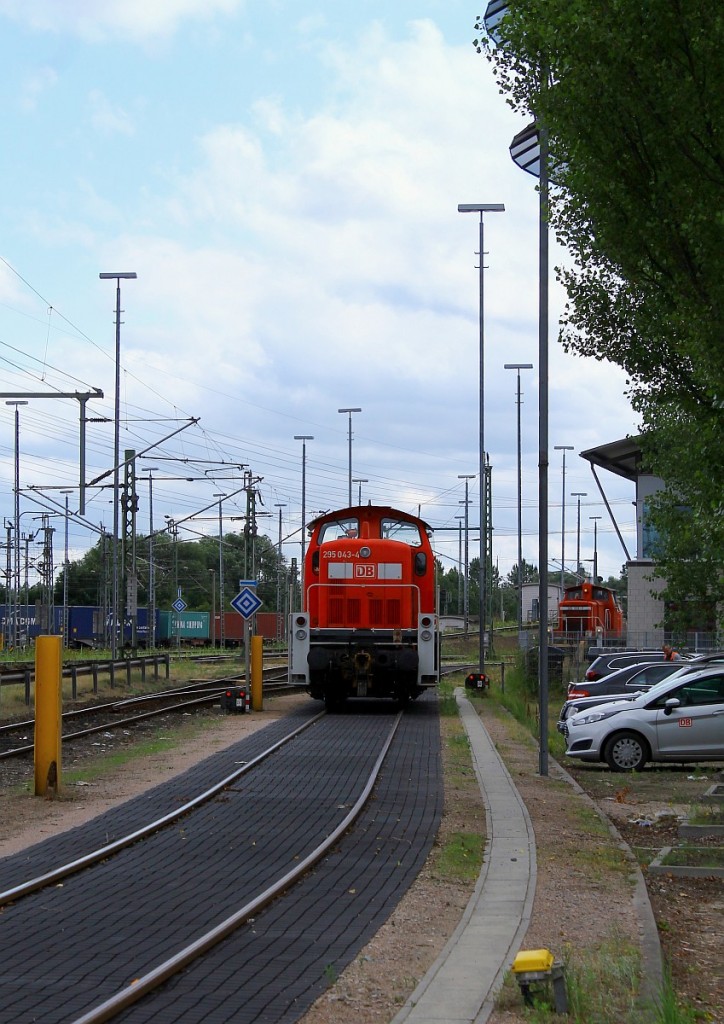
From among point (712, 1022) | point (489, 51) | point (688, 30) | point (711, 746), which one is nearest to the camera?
point (712, 1022)

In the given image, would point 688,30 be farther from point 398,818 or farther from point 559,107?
point 398,818

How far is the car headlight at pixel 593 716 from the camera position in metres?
18.9

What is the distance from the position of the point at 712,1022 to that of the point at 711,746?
12386 millimetres

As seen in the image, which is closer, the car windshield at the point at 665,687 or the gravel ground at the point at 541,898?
the gravel ground at the point at 541,898

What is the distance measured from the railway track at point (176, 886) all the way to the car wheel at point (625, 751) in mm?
3942

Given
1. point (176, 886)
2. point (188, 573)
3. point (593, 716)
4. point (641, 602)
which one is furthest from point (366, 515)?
point (188, 573)

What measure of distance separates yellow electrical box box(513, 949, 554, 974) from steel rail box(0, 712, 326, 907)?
4.21m

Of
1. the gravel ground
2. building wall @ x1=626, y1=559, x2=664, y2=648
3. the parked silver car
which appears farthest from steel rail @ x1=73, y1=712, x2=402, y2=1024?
building wall @ x1=626, y1=559, x2=664, y2=648

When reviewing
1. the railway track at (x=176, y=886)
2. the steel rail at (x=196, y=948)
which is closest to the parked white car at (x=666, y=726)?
the railway track at (x=176, y=886)

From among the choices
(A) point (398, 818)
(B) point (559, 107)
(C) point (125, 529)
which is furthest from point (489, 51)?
(C) point (125, 529)

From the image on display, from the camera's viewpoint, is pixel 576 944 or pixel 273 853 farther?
pixel 273 853

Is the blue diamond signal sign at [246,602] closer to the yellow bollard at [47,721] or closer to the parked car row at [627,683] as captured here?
the parked car row at [627,683]

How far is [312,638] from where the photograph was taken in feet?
84.1

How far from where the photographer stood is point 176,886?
9.21 meters
